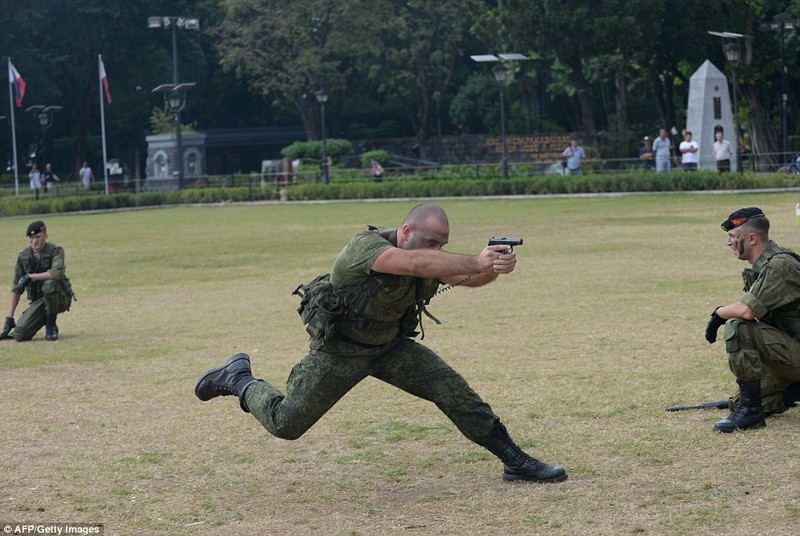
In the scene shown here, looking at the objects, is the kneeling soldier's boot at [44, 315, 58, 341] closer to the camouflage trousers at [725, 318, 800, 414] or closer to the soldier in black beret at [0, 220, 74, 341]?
the soldier in black beret at [0, 220, 74, 341]

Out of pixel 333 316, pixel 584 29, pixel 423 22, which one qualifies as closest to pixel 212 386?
pixel 333 316

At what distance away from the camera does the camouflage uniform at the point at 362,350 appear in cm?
665

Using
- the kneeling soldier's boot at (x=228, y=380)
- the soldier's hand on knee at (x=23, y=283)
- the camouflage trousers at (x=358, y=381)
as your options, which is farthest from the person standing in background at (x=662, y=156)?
the camouflage trousers at (x=358, y=381)

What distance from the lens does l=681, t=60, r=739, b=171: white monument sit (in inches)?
1743

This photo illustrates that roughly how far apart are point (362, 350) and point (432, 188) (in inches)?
1502

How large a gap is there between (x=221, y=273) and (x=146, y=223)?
16141 millimetres

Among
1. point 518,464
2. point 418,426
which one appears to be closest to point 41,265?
point 418,426

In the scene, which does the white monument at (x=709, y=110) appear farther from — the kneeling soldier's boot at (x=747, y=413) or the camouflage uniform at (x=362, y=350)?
the camouflage uniform at (x=362, y=350)

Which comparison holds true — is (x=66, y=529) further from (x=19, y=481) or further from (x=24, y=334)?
(x=24, y=334)

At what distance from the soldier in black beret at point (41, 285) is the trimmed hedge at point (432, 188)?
26.3m

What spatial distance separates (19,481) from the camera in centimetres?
748

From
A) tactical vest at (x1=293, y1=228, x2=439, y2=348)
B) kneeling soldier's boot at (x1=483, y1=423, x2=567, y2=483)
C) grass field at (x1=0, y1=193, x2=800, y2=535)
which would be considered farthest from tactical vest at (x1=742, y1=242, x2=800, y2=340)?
tactical vest at (x1=293, y1=228, x2=439, y2=348)

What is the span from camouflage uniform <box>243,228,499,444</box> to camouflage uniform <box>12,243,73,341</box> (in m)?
7.43

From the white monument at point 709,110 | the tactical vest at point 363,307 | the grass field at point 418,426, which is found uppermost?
→ the white monument at point 709,110
